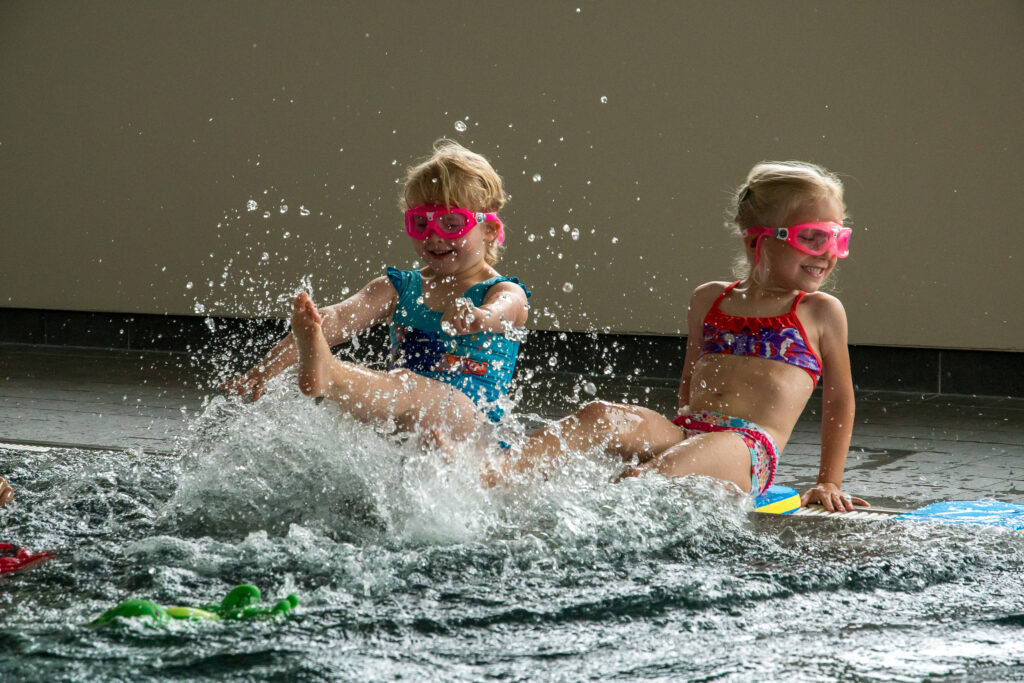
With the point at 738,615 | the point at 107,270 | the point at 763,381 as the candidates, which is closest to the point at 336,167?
the point at 107,270

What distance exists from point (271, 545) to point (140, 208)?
23.9 ft

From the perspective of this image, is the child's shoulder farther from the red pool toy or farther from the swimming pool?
the red pool toy

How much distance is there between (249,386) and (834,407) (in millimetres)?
1683

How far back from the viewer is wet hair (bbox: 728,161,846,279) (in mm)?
3430

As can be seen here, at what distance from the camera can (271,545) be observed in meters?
2.49

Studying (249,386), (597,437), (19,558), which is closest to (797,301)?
(597,437)

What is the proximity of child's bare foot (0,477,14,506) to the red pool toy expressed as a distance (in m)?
0.51

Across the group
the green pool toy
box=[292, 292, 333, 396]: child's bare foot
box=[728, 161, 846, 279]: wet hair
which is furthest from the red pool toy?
box=[728, 161, 846, 279]: wet hair

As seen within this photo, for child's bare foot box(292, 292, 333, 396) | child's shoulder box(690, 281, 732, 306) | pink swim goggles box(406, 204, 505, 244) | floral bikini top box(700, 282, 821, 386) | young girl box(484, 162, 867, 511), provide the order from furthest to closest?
child's shoulder box(690, 281, 732, 306) < pink swim goggles box(406, 204, 505, 244) < floral bikini top box(700, 282, 821, 386) < young girl box(484, 162, 867, 511) < child's bare foot box(292, 292, 333, 396)

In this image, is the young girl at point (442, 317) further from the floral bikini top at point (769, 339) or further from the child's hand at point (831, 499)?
the child's hand at point (831, 499)

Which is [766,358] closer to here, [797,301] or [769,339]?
[769,339]

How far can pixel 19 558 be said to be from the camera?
2410 millimetres

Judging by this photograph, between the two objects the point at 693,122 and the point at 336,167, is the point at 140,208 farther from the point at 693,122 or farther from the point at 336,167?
the point at 693,122

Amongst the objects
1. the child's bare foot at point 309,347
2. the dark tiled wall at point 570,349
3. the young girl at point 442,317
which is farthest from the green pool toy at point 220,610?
the dark tiled wall at point 570,349
